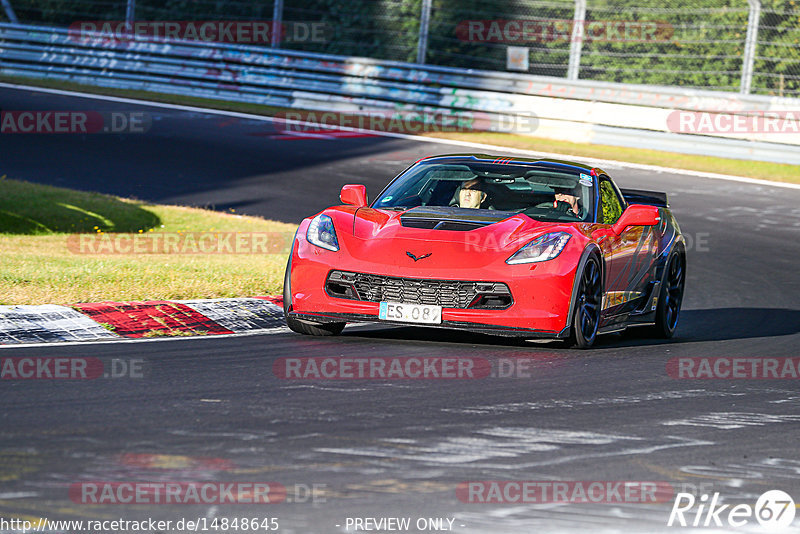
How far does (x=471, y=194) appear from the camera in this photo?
30.2ft

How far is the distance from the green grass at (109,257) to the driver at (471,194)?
6.53 feet

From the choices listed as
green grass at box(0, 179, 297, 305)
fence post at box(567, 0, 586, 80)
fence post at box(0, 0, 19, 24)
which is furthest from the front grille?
fence post at box(0, 0, 19, 24)

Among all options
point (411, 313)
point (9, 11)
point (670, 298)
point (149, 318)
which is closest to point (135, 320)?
point (149, 318)

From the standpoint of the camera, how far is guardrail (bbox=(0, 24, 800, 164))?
70.9ft

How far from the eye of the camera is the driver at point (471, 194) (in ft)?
30.1

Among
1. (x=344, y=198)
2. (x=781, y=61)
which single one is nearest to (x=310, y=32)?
(x=781, y=61)

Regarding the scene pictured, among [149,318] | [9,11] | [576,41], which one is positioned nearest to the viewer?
[149,318]

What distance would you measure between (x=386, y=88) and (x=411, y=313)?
56.7 feet

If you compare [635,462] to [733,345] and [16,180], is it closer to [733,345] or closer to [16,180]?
[733,345]

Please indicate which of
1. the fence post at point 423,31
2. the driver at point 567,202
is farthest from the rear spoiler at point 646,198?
the fence post at point 423,31

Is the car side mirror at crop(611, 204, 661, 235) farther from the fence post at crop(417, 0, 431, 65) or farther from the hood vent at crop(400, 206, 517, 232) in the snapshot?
the fence post at crop(417, 0, 431, 65)

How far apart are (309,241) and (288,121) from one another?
54.1 ft

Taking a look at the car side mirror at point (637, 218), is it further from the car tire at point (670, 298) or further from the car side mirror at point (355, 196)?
the car side mirror at point (355, 196)

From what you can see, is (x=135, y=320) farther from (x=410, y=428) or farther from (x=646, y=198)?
(x=646, y=198)
